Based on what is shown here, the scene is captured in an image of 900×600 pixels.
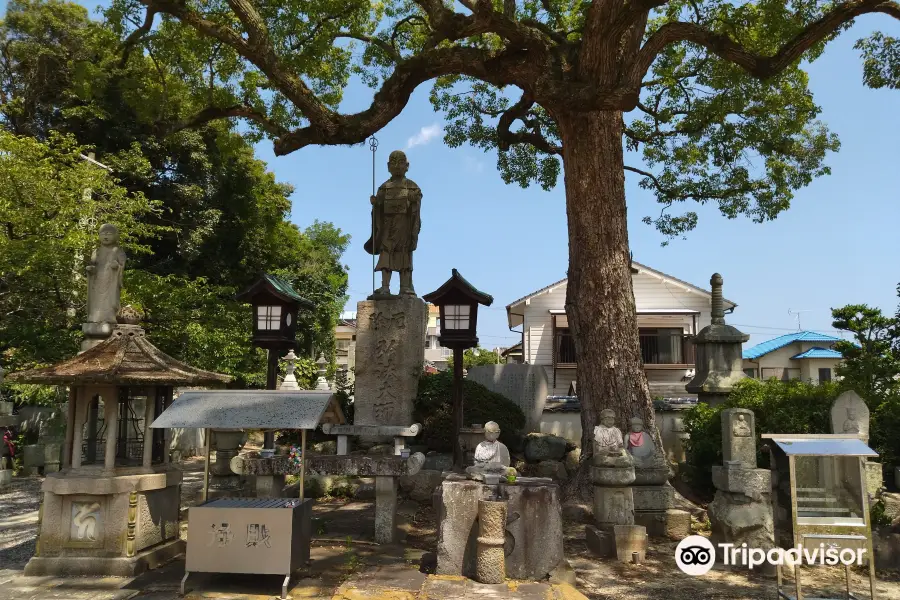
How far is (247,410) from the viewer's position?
6816mm

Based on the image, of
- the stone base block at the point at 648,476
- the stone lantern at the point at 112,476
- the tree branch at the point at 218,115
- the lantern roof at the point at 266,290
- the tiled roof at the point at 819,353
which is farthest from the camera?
the tiled roof at the point at 819,353

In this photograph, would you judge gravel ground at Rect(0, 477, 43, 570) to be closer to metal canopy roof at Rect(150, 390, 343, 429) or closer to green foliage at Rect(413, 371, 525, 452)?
metal canopy roof at Rect(150, 390, 343, 429)

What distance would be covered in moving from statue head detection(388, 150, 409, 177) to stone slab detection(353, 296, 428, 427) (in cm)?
225

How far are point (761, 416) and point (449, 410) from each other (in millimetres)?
5738

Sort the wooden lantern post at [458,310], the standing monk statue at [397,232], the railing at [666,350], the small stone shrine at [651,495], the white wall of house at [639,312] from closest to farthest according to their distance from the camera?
the small stone shrine at [651,495]
the standing monk statue at [397,232]
the wooden lantern post at [458,310]
the railing at [666,350]
the white wall of house at [639,312]

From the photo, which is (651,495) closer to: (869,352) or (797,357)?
(869,352)

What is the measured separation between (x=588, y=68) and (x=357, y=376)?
6420 millimetres

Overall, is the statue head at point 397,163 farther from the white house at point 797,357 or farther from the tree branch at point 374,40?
the white house at point 797,357

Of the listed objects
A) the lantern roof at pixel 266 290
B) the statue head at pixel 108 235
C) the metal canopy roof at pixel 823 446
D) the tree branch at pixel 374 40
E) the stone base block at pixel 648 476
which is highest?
the tree branch at pixel 374 40

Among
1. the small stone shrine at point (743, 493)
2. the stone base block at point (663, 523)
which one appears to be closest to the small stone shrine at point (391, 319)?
the stone base block at point (663, 523)

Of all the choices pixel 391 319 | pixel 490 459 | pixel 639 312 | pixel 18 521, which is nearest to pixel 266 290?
pixel 391 319

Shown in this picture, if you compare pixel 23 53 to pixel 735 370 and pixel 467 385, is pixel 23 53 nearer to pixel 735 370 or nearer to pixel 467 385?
pixel 467 385

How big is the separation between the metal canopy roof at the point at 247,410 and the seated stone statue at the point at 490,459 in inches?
74.0

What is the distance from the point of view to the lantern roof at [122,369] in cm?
695
